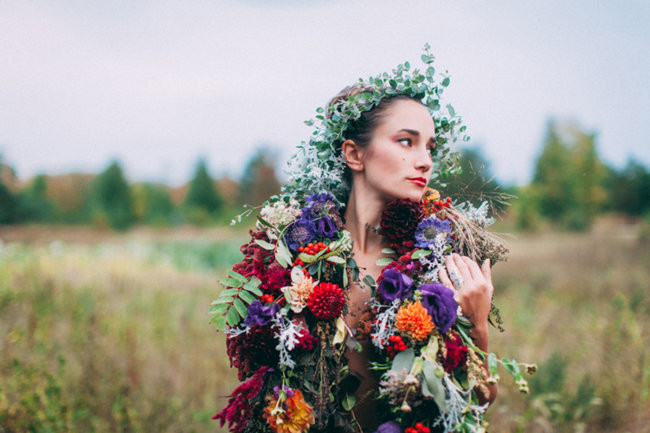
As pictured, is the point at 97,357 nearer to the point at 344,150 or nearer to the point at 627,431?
the point at 344,150

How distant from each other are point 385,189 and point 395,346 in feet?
2.43

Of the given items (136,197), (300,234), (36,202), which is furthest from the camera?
(136,197)

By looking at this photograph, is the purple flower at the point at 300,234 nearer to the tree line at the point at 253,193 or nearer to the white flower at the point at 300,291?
the white flower at the point at 300,291

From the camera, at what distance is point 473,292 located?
1814mm

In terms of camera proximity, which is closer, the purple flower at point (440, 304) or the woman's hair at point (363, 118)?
the purple flower at point (440, 304)

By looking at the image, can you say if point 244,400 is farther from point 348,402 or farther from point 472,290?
point 472,290

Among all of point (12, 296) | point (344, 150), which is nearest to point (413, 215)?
point (344, 150)

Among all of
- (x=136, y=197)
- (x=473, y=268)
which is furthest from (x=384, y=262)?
(x=136, y=197)

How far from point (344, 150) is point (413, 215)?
20.4 inches

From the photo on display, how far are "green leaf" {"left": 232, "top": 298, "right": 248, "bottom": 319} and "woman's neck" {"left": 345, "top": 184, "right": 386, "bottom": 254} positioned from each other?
2.07 ft

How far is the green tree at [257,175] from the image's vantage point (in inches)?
568

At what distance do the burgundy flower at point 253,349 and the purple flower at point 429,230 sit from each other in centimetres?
A: 78

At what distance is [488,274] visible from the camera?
1944 mm

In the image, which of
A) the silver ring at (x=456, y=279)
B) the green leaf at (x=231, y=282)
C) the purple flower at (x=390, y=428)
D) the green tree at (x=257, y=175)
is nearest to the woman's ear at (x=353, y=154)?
the silver ring at (x=456, y=279)
